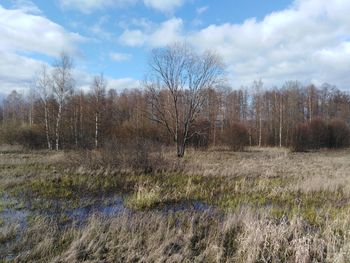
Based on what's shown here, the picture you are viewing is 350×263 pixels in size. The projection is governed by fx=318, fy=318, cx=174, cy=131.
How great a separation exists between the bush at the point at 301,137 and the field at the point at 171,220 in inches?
1230

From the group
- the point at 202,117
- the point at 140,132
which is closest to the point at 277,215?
the point at 140,132

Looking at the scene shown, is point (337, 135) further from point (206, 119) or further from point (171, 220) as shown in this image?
point (171, 220)

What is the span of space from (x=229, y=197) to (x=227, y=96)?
5156 centimetres

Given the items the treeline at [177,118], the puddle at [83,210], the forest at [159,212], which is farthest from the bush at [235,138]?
Result: the puddle at [83,210]

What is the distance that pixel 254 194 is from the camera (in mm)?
10492

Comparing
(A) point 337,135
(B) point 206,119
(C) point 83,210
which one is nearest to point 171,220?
(C) point 83,210

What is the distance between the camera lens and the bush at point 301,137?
42.0m

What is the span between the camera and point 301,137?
43.4 m

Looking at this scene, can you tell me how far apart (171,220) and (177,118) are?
2120cm

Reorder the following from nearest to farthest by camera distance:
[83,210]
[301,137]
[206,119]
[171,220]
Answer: [171,220], [83,210], [206,119], [301,137]

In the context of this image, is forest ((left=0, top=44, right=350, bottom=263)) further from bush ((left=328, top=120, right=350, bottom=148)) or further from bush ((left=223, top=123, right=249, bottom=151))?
bush ((left=328, top=120, right=350, bottom=148))

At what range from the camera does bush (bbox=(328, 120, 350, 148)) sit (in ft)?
158

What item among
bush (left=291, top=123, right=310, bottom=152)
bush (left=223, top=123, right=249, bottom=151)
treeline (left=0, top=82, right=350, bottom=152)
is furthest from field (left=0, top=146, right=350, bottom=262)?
bush (left=291, top=123, right=310, bottom=152)

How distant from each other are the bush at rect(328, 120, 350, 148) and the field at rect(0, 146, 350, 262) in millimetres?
39796
